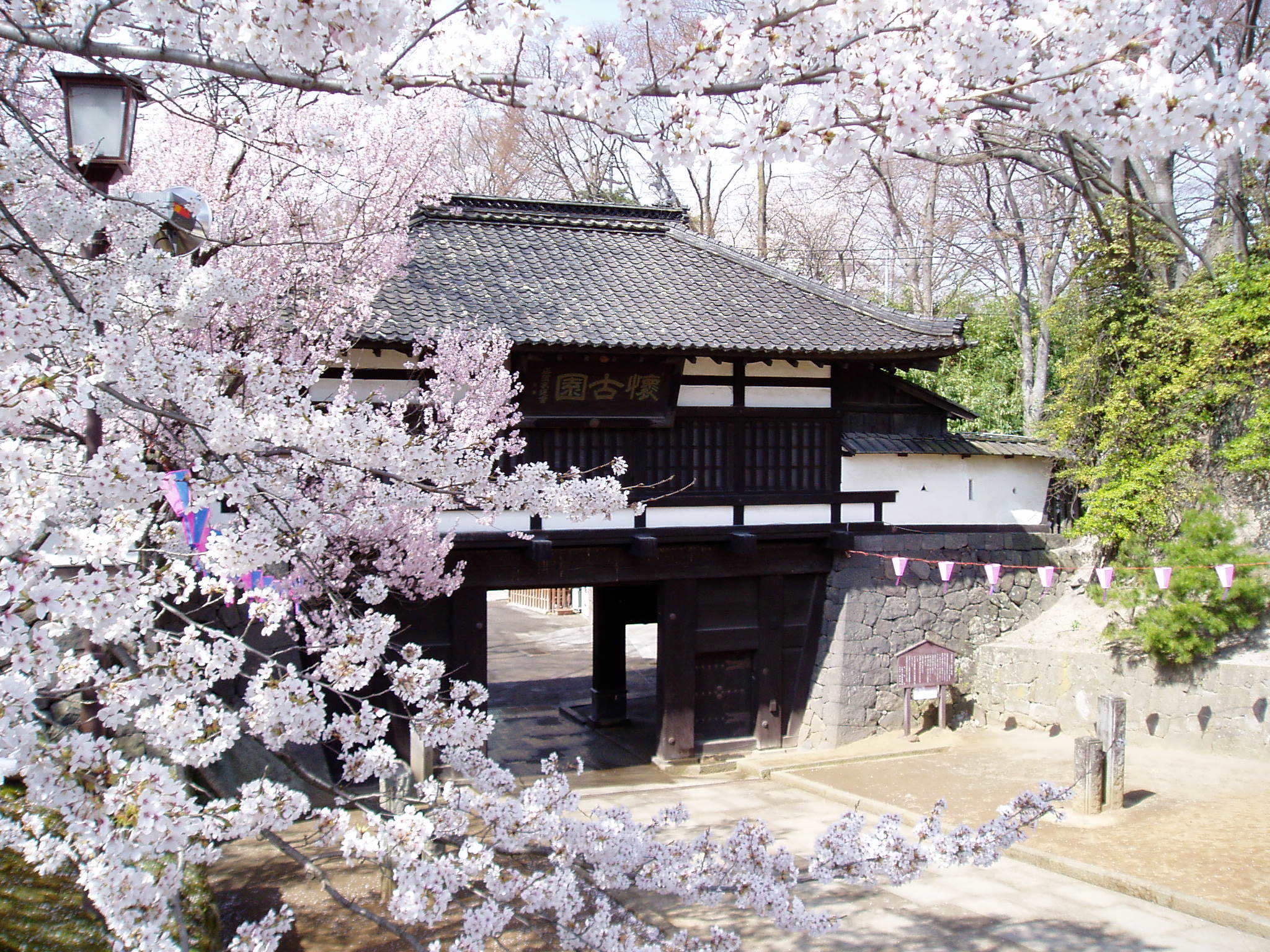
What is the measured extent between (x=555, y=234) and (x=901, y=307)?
13079mm

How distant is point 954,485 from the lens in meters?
13.2

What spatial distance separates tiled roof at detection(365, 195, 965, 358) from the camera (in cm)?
1048

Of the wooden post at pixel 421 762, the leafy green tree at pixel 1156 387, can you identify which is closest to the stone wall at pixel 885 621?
the leafy green tree at pixel 1156 387

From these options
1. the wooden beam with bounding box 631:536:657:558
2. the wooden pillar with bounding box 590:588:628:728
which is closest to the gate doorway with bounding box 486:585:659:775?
the wooden pillar with bounding box 590:588:628:728

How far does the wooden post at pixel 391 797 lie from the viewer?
317 centimetres

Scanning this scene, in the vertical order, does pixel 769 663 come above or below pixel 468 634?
below

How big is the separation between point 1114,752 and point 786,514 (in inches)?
184

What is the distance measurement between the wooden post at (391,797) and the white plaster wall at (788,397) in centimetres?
672

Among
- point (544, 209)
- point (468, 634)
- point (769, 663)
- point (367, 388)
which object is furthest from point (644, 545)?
point (544, 209)

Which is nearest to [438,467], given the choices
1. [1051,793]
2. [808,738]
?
[1051,793]

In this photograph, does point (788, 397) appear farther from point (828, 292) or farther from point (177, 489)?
point (177, 489)

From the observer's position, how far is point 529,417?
10492mm

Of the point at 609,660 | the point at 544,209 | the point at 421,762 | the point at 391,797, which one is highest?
the point at 544,209

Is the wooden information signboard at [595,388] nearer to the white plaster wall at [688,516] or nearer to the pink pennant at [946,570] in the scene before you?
the white plaster wall at [688,516]
